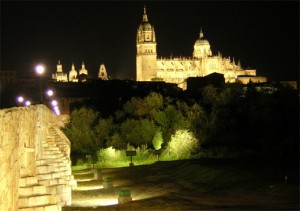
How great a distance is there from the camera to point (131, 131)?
51625 millimetres

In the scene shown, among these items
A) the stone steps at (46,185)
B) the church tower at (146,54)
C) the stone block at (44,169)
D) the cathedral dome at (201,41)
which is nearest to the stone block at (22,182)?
the stone steps at (46,185)

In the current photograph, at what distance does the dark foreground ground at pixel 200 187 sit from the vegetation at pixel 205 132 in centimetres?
849

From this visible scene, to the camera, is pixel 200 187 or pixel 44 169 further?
pixel 200 187

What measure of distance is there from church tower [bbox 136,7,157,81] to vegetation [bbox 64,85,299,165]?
95741 mm

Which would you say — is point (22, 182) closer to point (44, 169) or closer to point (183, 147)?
point (44, 169)

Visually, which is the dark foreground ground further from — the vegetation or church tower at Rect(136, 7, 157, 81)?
church tower at Rect(136, 7, 157, 81)

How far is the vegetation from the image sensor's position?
40.8 m


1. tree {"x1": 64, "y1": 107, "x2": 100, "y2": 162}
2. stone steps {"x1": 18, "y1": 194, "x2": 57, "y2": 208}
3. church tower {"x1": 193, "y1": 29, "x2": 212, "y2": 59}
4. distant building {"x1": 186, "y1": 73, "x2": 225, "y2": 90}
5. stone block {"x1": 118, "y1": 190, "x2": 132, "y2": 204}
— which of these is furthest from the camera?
church tower {"x1": 193, "y1": 29, "x2": 212, "y2": 59}

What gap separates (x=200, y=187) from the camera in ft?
78.3

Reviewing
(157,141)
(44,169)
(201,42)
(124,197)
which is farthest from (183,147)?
(201,42)

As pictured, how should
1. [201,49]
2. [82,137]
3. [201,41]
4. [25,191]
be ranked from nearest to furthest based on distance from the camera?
[25,191]
[82,137]
[201,49]
[201,41]

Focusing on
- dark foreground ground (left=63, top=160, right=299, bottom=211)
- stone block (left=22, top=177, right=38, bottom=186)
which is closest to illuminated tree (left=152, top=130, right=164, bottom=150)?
dark foreground ground (left=63, top=160, right=299, bottom=211)

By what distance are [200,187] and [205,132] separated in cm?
2247

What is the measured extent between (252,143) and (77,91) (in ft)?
225
